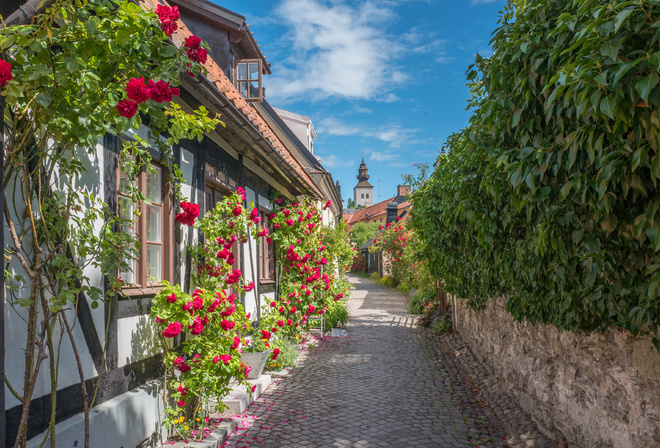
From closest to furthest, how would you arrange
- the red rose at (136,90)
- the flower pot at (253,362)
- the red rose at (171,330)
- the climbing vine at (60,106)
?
1. the climbing vine at (60,106)
2. the red rose at (136,90)
3. the red rose at (171,330)
4. the flower pot at (253,362)

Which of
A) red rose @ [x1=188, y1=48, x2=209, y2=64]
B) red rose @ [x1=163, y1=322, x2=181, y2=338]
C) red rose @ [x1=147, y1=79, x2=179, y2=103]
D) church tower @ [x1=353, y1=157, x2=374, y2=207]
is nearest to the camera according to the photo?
red rose @ [x1=147, y1=79, x2=179, y2=103]

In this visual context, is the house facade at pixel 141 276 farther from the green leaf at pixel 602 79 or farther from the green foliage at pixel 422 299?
the green foliage at pixel 422 299

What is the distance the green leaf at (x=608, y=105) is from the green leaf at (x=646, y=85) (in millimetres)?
111

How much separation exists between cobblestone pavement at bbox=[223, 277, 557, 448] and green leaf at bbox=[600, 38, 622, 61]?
126 inches

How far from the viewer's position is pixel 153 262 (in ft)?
14.7

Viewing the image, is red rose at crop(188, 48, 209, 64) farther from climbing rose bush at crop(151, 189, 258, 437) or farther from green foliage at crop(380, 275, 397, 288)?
green foliage at crop(380, 275, 397, 288)

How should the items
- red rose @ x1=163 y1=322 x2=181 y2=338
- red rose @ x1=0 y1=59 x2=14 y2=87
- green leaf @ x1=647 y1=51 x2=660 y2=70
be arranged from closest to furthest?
green leaf @ x1=647 y1=51 x2=660 y2=70 < red rose @ x1=0 y1=59 x2=14 y2=87 < red rose @ x1=163 y1=322 x2=181 y2=338

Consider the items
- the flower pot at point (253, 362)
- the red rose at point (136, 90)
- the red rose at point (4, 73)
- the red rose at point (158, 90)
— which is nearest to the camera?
the red rose at point (4, 73)

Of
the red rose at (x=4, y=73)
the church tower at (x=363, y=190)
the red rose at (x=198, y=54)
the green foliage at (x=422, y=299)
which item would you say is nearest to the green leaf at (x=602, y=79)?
the red rose at (x=198, y=54)

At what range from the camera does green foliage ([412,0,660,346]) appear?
6.48 ft

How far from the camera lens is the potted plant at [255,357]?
6.26 metres

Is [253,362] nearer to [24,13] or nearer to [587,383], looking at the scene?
[587,383]

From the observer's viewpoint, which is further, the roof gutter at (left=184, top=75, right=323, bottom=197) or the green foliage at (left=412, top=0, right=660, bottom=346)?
the roof gutter at (left=184, top=75, right=323, bottom=197)

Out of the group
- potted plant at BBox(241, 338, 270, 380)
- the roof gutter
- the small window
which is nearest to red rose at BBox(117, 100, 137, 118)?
the small window
